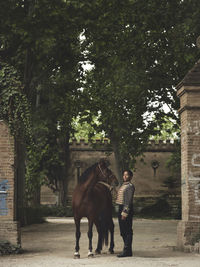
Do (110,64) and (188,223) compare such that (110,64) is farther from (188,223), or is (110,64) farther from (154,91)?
(188,223)

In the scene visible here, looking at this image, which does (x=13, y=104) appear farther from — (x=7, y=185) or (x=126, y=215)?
(x=126, y=215)

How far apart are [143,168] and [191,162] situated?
31271 millimetres

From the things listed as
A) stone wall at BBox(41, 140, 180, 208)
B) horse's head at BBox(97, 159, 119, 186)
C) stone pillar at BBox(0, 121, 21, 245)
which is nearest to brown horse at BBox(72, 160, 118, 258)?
horse's head at BBox(97, 159, 119, 186)

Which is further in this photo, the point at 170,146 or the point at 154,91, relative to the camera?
the point at 170,146

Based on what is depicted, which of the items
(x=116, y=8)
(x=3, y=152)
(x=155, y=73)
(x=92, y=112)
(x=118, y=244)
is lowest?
(x=118, y=244)

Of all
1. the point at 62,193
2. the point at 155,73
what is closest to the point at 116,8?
the point at 155,73

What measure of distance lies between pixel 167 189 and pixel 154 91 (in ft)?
61.1

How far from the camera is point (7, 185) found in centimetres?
1420

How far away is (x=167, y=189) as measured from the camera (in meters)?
44.2

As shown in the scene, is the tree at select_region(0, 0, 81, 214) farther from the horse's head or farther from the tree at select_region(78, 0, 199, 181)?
the horse's head

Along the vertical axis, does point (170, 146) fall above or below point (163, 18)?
below

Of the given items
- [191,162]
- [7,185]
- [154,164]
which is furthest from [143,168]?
[7,185]

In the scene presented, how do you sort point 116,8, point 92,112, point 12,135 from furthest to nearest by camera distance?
1. point 92,112
2. point 116,8
3. point 12,135

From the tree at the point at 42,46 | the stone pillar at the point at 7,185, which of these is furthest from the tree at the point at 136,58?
the stone pillar at the point at 7,185
